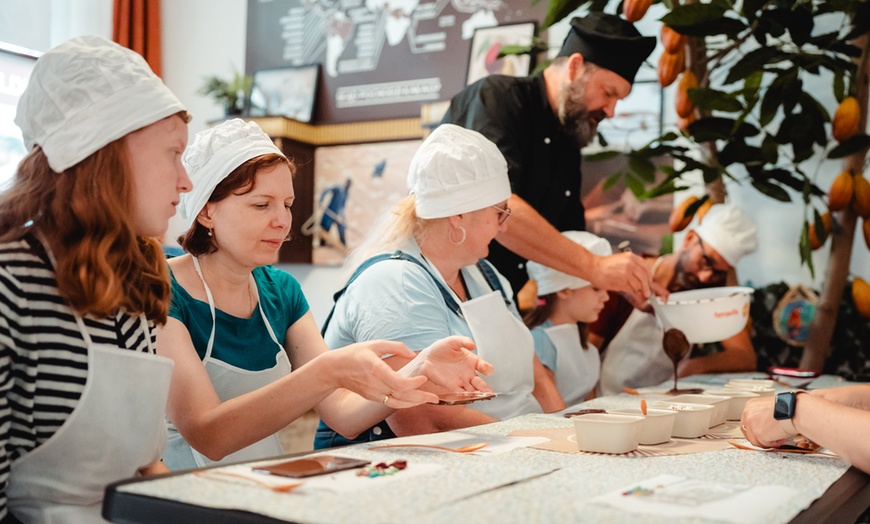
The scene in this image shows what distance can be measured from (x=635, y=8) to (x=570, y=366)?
4.34 feet

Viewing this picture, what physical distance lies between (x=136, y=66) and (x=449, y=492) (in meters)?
0.87

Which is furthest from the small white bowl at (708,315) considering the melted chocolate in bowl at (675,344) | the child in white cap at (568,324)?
the child in white cap at (568,324)

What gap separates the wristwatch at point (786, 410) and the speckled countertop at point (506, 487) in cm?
5

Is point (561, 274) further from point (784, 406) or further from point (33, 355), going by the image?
point (33, 355)

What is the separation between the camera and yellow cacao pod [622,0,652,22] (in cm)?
307

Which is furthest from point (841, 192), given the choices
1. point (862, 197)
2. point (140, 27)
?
point (140, 27)

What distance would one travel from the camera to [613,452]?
1462 millimetres

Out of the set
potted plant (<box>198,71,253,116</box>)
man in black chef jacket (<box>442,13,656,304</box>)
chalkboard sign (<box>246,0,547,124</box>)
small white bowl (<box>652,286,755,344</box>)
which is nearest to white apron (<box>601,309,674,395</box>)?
man in black chef jacket (<box>442,13,656,304</box>)

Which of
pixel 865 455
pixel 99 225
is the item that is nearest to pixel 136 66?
pixel 99 225

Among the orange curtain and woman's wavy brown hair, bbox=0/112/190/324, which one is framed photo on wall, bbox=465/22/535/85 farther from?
woman's wavy brown hair, bbox=0/112/190/324

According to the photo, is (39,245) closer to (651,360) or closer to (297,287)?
(297,287)

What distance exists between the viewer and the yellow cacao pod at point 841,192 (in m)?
3.19

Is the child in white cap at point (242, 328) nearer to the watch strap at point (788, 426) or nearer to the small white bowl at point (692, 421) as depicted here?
the small white bowl at point (692, 421)

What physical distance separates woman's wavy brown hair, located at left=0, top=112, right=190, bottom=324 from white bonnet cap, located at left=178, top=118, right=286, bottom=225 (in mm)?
490
